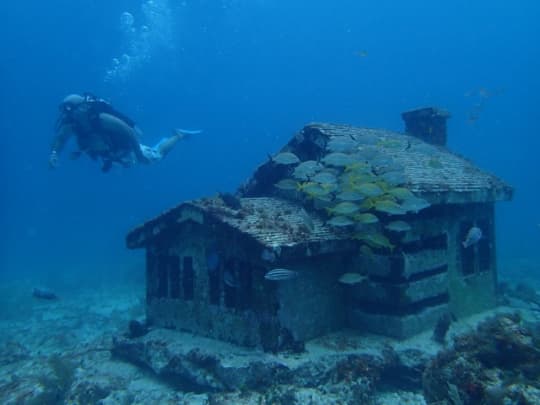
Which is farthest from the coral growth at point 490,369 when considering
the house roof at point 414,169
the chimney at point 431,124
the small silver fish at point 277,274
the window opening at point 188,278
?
the chimney at point 431,124

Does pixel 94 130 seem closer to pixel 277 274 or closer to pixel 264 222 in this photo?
pixel 264 222

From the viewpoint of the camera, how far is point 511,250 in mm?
43875

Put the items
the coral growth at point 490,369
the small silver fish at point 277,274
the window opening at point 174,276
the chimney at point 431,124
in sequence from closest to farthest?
the coral growth at point 490,369 < the small silver fish at point 277,274 < the window opening at point 174,276 < the chimney at point 431,124

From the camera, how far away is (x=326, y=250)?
9.73 metres

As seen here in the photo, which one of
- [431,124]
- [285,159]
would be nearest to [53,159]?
[285,159]

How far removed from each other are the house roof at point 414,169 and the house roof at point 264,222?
1.61 m

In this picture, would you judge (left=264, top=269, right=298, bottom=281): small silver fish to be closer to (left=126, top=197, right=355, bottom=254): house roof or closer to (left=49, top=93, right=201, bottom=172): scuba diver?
(left=126, top=197, right=355, bottom=254): house roof

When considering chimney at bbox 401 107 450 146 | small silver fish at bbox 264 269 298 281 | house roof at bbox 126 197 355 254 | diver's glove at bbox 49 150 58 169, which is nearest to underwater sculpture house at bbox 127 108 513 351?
house roof at bbox 126 197 355 254

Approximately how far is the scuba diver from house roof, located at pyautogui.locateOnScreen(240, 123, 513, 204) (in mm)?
5793

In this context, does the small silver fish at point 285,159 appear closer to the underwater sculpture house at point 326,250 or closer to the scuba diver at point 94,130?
the underwater sculpture house at point 326,250

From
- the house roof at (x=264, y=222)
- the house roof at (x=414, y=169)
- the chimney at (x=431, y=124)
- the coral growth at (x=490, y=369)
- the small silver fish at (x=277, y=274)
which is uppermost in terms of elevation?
the chimney at (x=431, y=124)

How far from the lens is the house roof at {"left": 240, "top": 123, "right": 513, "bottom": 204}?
10.9 m

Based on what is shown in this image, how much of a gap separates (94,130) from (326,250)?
34.1 feet

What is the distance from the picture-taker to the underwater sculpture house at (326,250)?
949cm
